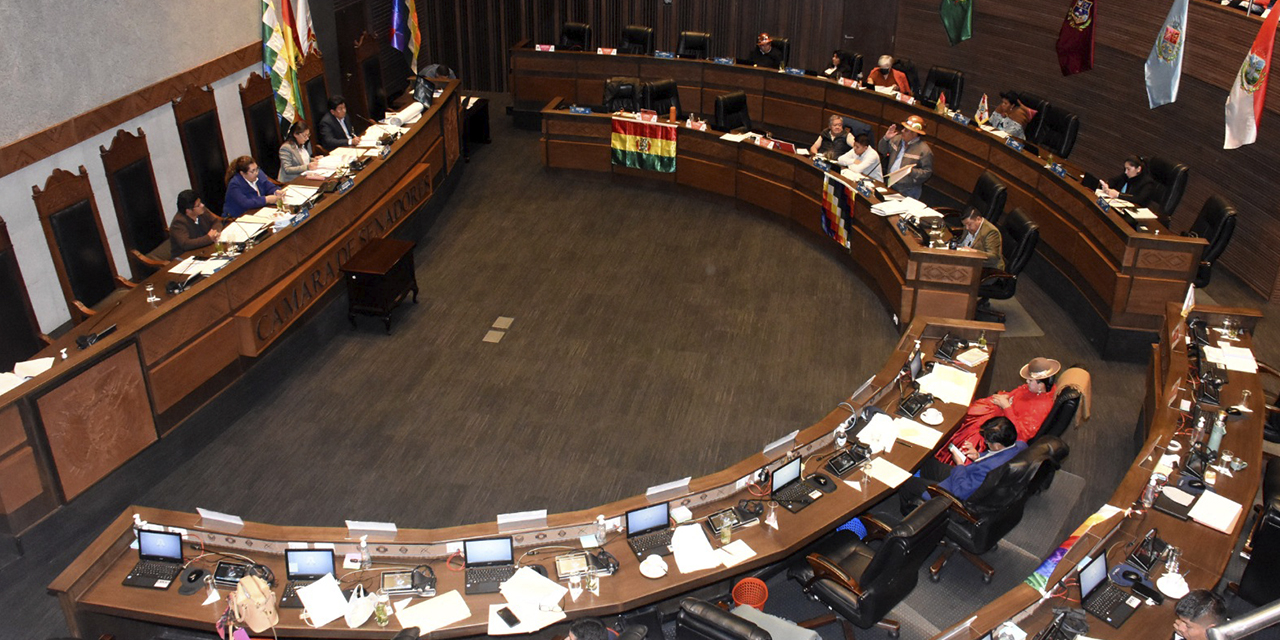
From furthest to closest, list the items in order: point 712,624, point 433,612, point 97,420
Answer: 1. point 97,420
2. point 433,612
3. point 712,624

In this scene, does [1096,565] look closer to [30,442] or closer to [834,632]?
[834,632]

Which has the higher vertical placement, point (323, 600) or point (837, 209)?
point (837, 209)

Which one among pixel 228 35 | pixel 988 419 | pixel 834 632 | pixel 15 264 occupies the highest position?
pixel 228 35

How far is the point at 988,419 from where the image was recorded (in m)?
6.44

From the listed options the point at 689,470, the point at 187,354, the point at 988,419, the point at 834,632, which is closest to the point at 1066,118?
the point at 988,419

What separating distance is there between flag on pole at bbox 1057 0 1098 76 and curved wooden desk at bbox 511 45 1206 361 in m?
1.32

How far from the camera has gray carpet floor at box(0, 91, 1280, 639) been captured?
648cm

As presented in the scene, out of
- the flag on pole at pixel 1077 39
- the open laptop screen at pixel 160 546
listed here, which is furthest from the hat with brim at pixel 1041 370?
the flag on pole at pixel 1077 39

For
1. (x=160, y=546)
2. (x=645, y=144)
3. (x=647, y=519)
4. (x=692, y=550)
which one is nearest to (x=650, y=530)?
(x=647, y=519)

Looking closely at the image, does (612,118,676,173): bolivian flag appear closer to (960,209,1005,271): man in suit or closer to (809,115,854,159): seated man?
(809,115,854,159): seated man

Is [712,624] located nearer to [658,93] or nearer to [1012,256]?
[1012,256]

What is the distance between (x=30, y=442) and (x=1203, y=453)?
6.93 metres

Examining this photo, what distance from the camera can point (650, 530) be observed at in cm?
529

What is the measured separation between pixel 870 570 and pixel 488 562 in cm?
194
